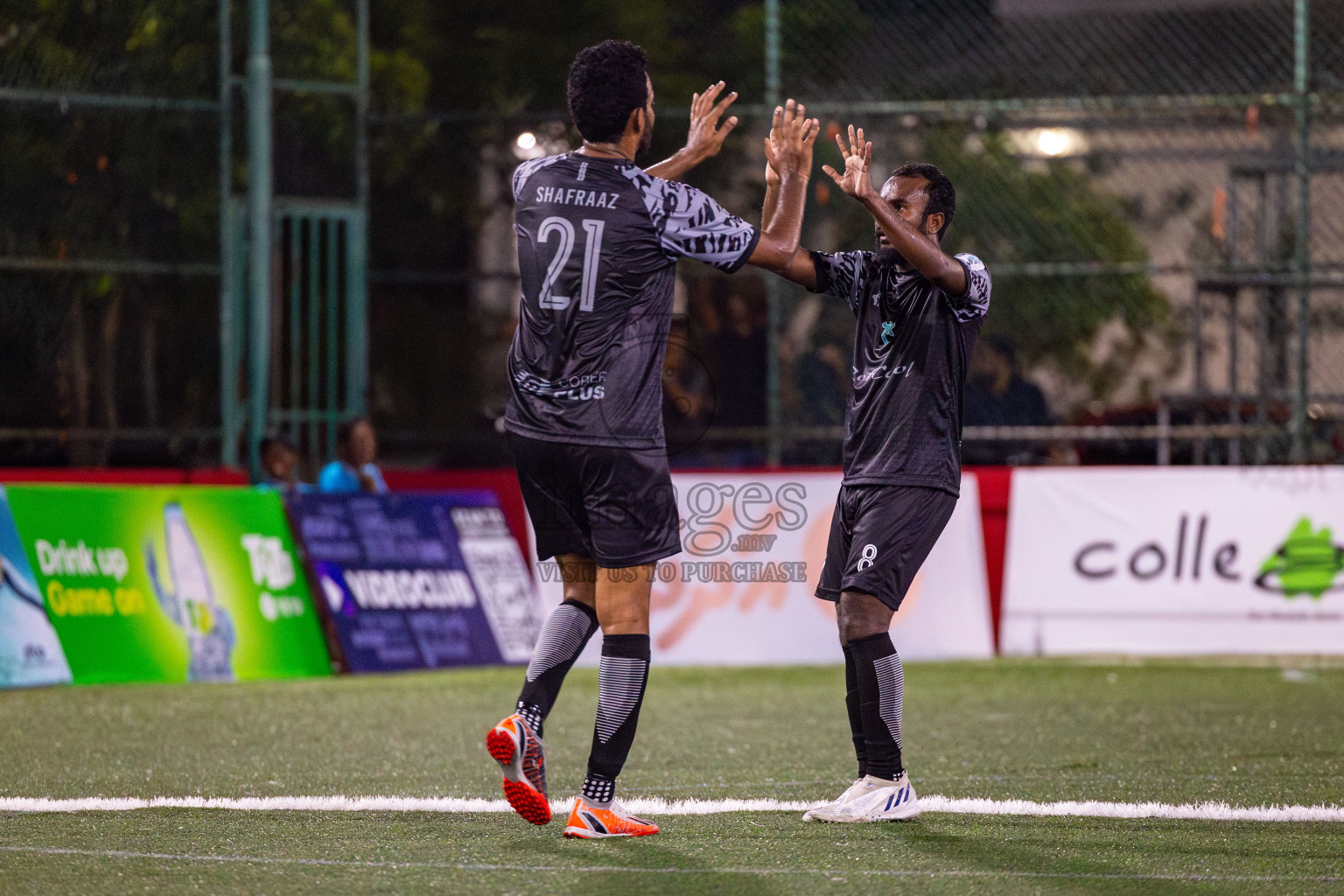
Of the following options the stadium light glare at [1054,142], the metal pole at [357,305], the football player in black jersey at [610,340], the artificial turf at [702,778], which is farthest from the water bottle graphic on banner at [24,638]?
the stadium light glare at [1054,142]

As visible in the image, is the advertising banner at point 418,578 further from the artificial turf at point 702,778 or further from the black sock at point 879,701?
the black sock at point 879,701

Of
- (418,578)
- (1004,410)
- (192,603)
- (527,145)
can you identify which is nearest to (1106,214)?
(1004,410)

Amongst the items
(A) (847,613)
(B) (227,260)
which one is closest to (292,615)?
(B) (227,260)

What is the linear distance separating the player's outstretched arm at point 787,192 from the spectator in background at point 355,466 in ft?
23.8

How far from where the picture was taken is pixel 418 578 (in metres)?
11.3

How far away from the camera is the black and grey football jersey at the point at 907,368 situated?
5.60m

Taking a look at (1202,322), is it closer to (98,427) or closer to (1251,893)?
(98,427)

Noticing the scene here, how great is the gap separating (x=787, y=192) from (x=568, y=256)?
0.67 m

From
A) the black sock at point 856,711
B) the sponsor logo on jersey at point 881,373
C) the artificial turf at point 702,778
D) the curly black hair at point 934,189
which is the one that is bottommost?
the artificial turf at point 702,778

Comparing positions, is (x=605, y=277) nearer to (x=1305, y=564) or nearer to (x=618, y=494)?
(x=618, y=494)

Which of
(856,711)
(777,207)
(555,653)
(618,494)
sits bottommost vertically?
(856,711)

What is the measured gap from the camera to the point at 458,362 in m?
14.3

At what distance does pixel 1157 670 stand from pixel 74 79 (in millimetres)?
8443

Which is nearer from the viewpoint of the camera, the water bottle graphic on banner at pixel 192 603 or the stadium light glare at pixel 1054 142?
the water bottle graphic on banner at pixel 192 603
